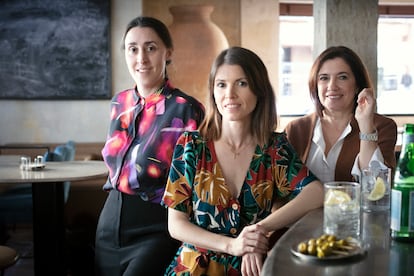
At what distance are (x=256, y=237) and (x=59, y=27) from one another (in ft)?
16.1

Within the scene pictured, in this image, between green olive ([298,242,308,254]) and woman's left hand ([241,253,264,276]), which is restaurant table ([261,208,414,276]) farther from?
woman's left hand ([241,253,264,276])

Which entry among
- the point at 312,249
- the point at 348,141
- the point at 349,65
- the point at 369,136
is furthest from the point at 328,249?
the point at 349,65

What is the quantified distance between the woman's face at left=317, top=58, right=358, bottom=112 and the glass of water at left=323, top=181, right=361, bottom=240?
0.84 m

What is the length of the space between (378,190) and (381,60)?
20.6 ft

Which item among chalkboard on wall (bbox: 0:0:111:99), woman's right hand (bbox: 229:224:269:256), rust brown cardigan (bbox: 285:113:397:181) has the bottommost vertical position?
woman's right hand (bbox: 229:224:269:256)

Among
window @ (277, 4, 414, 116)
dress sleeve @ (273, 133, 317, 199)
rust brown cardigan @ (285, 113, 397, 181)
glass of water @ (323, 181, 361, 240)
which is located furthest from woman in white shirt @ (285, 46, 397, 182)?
window @ (277, 4, 414, 116)

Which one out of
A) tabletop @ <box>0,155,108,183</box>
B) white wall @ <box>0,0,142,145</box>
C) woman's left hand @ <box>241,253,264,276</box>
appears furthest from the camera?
white wall @ <box>0,0,142,145</box>

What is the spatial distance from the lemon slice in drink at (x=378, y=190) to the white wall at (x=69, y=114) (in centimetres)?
472

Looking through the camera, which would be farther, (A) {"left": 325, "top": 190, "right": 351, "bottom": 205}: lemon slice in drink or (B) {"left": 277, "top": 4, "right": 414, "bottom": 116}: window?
(B) {"left": 277, "top": 4, "right": 414, "bottom": 116}: window

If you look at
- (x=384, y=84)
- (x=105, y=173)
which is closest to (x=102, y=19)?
(x=105, y=173)

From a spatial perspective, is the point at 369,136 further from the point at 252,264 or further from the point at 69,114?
the point at 69,114

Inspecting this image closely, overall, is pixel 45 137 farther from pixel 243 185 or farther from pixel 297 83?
pixel 243 185

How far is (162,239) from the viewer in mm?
2129

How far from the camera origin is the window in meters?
7.26
